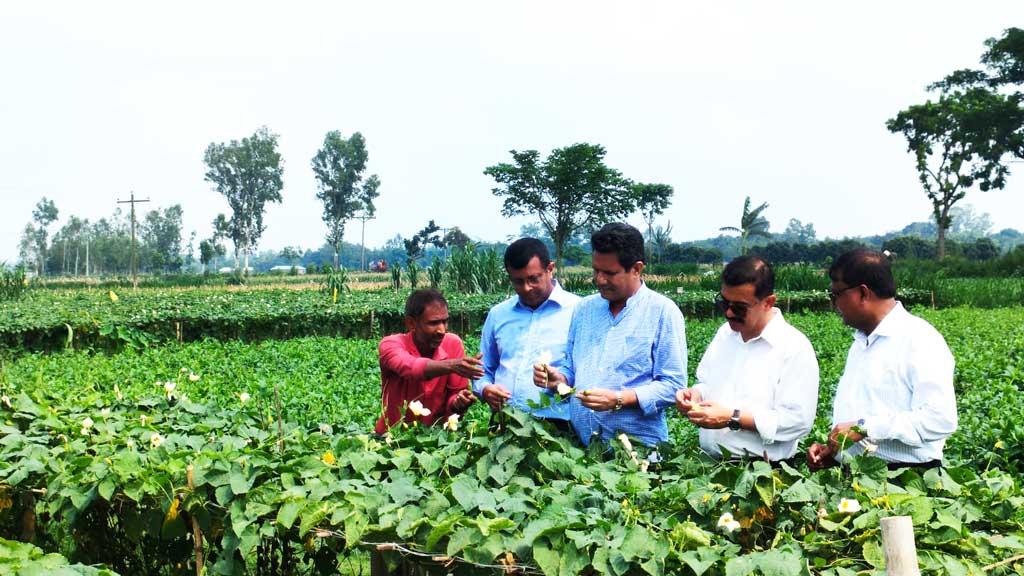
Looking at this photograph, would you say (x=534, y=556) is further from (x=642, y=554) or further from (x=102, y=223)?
(x=102, y=223)

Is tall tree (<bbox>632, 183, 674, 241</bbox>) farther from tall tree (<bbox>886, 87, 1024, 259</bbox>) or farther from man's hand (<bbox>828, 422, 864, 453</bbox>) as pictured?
man's hand (<bbox>828, 422, 864, 453</bbox>)

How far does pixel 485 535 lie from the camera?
224 cm

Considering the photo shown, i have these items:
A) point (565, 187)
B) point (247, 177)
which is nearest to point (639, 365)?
point (565, 187)

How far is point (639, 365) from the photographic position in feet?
10.7

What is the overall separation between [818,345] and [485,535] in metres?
10.9

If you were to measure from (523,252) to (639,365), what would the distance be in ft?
2.23

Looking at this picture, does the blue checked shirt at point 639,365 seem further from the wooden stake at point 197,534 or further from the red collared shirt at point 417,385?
the wooden stake at point 197,534

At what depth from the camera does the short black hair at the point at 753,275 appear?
291 centimetres

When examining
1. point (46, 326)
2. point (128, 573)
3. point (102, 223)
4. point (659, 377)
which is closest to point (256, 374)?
point (46, 326)

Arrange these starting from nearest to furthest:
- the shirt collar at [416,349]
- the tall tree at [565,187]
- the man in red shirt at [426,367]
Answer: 1. the man in red shirt at [426,367]
2. the shirt collar at [416,349]
3. the tall tree at [565,187]

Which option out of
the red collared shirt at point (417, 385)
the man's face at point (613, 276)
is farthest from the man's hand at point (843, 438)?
the red collared shirt at point (417, 385)

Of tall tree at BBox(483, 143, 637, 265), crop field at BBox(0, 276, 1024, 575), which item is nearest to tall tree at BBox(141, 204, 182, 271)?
tall tree at BBox(483, 143, 637, 265)

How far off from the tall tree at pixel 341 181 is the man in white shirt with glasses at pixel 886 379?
65102 millimetres

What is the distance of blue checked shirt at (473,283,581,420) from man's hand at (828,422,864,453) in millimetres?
1188
